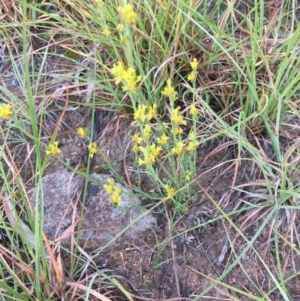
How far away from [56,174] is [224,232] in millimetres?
504

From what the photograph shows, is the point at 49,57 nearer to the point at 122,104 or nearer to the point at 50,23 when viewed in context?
the point at 50,23

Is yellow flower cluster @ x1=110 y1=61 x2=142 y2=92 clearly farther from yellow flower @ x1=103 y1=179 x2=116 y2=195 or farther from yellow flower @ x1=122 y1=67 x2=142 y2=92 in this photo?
yellow flower @ x1=103 y1=179 x2=116 y2=195

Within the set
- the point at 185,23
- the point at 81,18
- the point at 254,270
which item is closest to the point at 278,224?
the point at 254,270

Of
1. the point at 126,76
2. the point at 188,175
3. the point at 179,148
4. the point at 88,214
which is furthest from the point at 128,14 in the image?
the point at 88,214

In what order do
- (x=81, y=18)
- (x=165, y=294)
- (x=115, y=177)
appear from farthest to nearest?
(x=81, y=18) < (x=115, y=177) < (x=165, y=294)

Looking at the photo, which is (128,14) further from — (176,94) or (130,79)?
(176,94)

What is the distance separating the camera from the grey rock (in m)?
1.30

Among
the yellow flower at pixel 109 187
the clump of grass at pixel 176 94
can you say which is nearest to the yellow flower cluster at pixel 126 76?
the clump of grass at pixel 176 94

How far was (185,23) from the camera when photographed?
52.2 inches

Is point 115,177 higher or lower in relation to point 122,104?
lower

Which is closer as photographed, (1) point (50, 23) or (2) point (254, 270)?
(2) point (254, 270)

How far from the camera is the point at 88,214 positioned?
52.7 inches

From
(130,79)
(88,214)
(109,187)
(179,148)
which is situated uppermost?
(130,79)

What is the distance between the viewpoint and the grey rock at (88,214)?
4.27 ft
